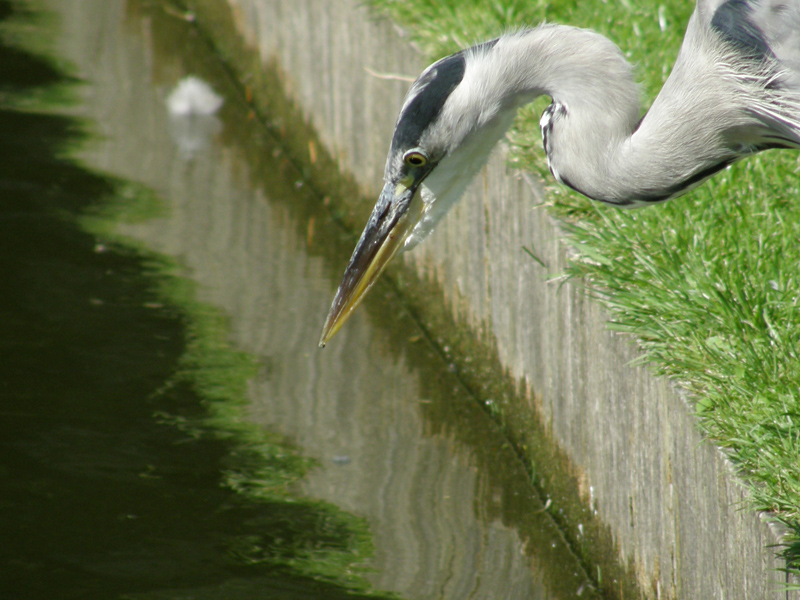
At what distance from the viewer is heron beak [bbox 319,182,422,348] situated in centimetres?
308

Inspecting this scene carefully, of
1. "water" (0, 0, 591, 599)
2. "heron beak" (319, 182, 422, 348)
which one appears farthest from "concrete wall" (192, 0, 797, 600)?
"heron beak" (319, 182, 422, 348)

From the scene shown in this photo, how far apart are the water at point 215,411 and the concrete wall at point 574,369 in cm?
38

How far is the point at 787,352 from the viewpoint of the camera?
2.93m

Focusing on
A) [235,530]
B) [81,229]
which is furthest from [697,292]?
[81,229]

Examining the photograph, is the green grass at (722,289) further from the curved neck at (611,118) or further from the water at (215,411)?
the water at (215,411)

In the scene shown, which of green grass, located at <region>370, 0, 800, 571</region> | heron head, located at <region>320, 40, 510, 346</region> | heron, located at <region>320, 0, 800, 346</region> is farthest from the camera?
heron head, located at <region>320, 40, 510, 346</region>

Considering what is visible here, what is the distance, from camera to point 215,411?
4.46 meters

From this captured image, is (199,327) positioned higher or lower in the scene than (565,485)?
higher

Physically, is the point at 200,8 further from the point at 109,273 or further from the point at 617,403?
the point at 617,403

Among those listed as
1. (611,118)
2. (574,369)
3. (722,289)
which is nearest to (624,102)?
(611,118)

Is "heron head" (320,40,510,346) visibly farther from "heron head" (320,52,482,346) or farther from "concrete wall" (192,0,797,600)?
"concrete wall" (192,0,797,600)

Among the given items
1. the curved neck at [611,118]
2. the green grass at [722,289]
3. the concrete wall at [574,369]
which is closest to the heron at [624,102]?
the curved neck at [611,118]

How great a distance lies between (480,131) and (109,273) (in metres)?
2.94

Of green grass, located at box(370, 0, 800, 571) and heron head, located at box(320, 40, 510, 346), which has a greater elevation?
heron head, located at box(320, 40, 510, 346)
